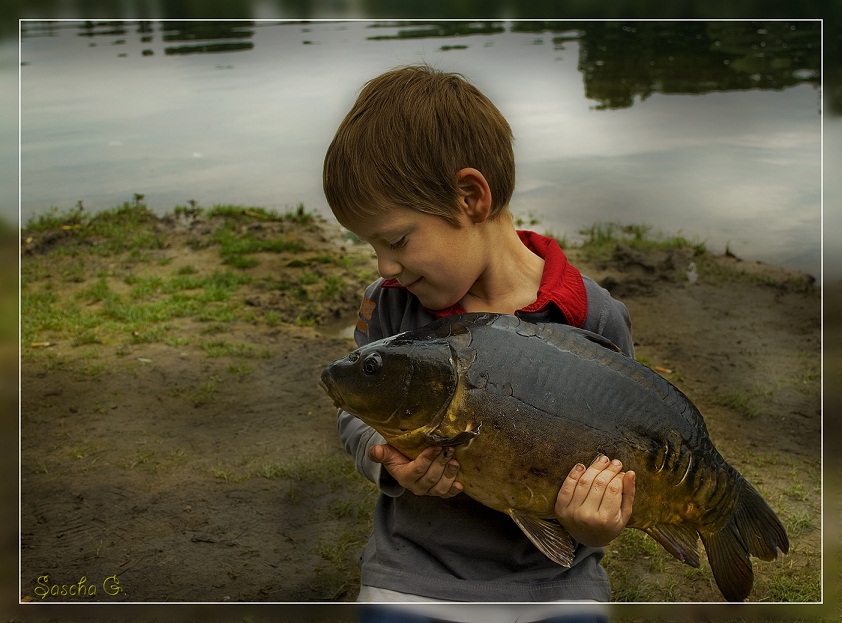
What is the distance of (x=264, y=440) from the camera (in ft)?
10.7

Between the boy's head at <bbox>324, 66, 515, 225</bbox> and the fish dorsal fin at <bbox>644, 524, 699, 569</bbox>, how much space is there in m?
Answer: 0.72

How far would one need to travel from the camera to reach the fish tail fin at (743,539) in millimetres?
1717

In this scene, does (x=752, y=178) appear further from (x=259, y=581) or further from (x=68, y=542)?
(x=68, y=542)

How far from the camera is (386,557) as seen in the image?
6.01 feet

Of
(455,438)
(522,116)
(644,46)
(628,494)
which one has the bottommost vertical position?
(628,494)

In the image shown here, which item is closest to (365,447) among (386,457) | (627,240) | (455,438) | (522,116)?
(386,457)

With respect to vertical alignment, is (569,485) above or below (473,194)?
below

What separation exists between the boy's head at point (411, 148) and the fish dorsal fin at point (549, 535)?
588 mm

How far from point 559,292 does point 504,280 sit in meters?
0.13

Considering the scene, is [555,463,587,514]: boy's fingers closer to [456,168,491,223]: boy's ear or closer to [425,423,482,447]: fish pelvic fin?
[425,423,482,447]: fish pelvic fin

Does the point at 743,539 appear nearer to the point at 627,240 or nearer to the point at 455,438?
the point at 455,438

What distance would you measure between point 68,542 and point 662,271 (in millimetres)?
2476

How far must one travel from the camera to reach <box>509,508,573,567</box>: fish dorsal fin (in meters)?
1.63

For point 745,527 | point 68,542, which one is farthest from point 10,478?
Answer: point 745,527
